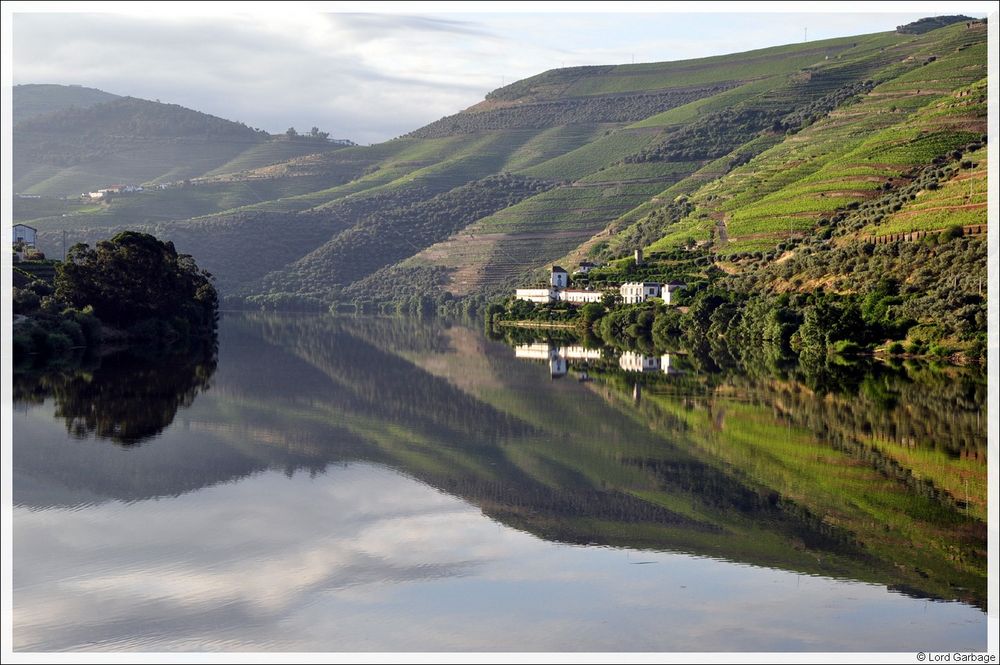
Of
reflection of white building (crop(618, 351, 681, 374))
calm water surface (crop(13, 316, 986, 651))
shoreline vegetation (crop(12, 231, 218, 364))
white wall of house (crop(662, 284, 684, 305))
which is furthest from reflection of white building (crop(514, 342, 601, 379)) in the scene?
shoreline vegetation (crop(12, 231, 218, 364))

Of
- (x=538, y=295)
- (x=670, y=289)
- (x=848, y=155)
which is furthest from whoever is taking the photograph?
(x=538, y=295)

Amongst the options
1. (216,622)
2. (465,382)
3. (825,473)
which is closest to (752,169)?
(465,382)

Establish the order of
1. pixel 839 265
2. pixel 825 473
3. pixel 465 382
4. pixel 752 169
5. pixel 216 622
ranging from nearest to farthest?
pixel 216 622
pixel 825 473
pixel 465 382
pixel 839 265
pixel 752 169

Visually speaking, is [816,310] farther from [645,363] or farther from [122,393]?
[122,393]

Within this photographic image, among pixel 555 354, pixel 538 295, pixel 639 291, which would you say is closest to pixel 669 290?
pixel 639 291

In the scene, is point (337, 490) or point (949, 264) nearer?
point (337, 490)

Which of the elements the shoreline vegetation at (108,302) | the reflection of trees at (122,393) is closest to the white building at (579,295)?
the shoreline vegetation at (108,302)

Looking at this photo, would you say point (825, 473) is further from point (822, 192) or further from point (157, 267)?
point (822, 192)

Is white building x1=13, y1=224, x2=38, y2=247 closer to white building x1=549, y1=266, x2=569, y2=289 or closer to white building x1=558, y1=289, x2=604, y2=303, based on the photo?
white building x1=558, y1=289, x2=604, y2=303
